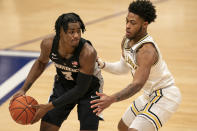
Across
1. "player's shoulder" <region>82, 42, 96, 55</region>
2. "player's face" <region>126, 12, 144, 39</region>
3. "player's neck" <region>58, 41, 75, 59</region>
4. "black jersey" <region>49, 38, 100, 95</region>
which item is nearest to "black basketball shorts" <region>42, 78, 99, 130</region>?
"black jersey" <region>49, 38, 100, 95</region>

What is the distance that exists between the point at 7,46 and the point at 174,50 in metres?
3.82

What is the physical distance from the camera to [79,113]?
4426mm

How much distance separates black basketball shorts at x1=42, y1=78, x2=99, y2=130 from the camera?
433 cm

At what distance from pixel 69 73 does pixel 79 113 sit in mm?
500

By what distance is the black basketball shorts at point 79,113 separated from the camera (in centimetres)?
433

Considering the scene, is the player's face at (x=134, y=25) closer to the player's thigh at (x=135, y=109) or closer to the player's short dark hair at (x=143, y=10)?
the player's short dark hair at (x=143, y=10)

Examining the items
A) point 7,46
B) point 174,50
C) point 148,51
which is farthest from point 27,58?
point 148,51

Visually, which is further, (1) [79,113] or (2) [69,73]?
(1) [79,113]

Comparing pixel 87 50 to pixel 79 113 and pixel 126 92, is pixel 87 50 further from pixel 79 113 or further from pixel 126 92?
pixel 79 113

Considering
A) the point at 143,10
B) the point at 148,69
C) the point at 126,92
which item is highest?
the point at 143,10

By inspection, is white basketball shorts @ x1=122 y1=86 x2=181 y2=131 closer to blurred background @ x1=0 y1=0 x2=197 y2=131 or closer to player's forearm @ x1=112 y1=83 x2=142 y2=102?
player's forearm @ x1=112 y1=83 x2=142 y2=102

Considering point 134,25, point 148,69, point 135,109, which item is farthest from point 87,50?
point 135,109

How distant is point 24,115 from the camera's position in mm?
4074

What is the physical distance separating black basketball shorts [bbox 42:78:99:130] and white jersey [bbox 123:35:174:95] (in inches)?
24.9
